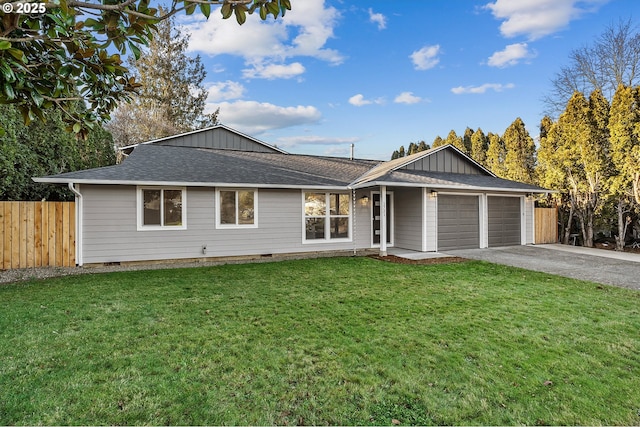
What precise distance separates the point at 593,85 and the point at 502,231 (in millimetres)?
11068

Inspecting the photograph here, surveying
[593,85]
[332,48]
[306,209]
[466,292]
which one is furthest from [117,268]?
[593,85]

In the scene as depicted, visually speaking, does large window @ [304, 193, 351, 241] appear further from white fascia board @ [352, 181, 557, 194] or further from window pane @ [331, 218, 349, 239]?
white fascia board @ [352, 181, 557, 194]

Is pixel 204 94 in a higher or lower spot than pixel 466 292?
higher

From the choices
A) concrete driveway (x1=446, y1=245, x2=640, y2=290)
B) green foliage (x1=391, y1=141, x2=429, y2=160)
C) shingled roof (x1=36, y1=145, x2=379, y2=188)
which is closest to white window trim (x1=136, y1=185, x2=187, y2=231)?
shingled roof (x1=36, y1=145, x2=379, y2=188)

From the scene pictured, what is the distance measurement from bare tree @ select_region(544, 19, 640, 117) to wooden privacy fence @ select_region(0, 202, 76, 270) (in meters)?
21.7

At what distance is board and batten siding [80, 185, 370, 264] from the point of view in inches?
342

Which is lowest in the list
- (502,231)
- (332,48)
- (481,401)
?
(481,401)

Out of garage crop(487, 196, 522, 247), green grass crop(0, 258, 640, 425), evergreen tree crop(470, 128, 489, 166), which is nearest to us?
green grass crop(0, 258, 640, 425)

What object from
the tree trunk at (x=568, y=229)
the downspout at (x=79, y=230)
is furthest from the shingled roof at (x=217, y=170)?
the tree trunk at (x=568, y=229)

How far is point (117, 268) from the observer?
28.3 feet

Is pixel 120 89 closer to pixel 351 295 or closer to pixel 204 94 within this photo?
pixel 351 295

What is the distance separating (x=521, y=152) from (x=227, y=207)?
14.4m

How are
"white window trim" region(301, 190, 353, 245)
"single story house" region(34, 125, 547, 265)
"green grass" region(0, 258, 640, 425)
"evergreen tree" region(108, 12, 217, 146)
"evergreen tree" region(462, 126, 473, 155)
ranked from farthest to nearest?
"evergreen tree" region(108, 12, 217, 146)
"evergreen tree" region(462, 126, 473, 155)
"white window trim" region(301, 190, 353, 245)
"single story house" region(34, 125, 547, 265)
"green grass" region(0, 258, 640, 425)

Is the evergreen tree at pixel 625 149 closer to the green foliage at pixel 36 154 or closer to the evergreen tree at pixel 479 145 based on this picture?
the evergreen tree at pixel 479 145
